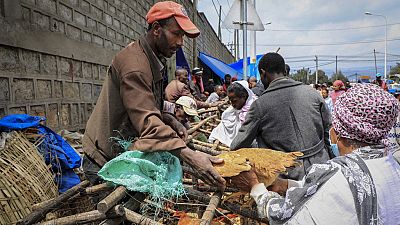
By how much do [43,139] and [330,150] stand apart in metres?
2.46

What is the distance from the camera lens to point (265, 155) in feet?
6.39

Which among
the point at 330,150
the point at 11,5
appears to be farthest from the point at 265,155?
the point at 11,5

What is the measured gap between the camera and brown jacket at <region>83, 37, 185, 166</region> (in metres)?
1.67

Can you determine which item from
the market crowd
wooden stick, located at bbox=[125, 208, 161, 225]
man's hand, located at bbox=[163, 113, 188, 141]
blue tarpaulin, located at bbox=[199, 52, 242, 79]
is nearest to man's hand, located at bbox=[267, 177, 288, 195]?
the market crowd

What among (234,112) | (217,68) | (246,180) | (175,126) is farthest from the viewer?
(217,68)

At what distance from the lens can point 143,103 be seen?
172cm

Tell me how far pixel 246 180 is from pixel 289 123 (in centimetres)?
102

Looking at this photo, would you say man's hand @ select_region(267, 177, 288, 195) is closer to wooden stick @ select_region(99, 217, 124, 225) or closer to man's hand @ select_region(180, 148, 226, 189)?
man's hand @ select_region(180, 148, 226, 189)

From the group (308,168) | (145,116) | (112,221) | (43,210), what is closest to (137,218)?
(112,221)

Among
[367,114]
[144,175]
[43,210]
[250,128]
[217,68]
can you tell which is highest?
[217,68]

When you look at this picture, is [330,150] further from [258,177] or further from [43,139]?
[43,139]

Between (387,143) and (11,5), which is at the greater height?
(11,5)

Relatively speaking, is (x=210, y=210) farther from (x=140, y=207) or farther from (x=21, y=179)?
(x=21, y=179)

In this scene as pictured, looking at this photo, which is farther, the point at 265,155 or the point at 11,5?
the point at 11,5
